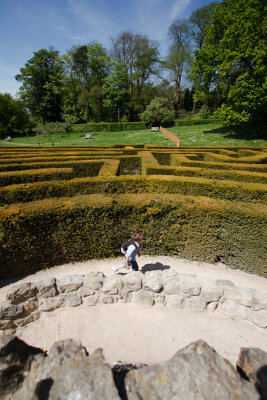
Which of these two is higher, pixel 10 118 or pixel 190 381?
pixel 10 118

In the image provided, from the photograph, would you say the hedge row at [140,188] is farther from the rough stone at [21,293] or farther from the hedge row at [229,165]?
the rough stone at [21,293]

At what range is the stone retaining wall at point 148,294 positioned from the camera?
485 cm

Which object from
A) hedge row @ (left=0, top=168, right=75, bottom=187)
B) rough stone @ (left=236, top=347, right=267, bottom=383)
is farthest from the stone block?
hedge row @ (left=0, top=168, right=75, bottom=187)

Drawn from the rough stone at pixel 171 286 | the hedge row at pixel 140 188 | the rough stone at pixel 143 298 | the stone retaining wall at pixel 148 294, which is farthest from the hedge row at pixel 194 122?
the rough stone at pixel 143 298

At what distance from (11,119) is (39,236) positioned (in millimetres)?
49339

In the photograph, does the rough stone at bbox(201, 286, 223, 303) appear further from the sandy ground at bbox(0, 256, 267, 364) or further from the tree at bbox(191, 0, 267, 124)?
the tree at bbox(191, 0, 267, 124)

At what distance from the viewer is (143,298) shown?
5234 millimetres

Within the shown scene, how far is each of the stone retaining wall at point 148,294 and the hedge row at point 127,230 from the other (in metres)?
1.58

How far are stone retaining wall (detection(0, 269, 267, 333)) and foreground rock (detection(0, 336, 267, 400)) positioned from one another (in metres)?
1.97

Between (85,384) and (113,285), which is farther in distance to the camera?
(113,285)

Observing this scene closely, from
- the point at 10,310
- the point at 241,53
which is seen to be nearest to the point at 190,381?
the point at 10,310

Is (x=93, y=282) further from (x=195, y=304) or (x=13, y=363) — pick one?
(x=195, y=304)

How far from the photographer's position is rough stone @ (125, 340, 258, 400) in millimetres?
2395

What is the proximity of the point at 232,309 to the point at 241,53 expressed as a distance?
26.9 meters
